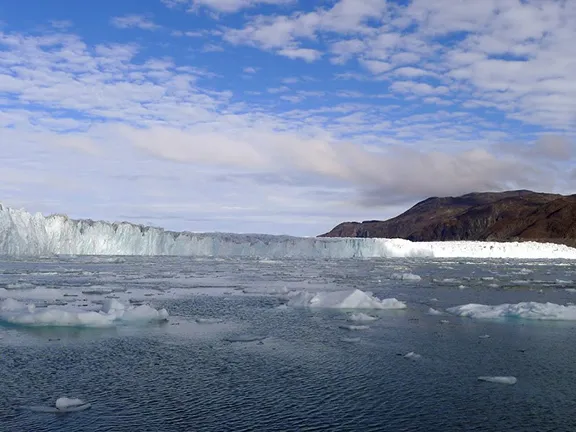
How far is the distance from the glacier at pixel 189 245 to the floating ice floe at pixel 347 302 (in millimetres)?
30314

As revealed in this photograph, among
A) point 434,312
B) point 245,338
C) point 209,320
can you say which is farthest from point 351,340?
point 434,312

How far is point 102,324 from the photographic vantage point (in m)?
11.1

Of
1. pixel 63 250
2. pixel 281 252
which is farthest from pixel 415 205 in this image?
pixel 63 250

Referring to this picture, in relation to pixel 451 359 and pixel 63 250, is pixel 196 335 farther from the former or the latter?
pixel 63 250

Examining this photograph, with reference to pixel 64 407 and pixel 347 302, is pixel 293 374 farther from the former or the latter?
pixel 347 302

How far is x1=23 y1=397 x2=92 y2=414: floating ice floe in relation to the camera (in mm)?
5969

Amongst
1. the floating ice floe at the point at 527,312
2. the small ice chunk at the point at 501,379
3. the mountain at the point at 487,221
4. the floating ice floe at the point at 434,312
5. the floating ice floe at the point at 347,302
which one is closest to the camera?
the small ice chunk at the point at 501,379

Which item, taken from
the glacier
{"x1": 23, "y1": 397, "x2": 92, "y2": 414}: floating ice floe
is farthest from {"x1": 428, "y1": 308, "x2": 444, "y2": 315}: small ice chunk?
the glacier

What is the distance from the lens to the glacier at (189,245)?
137 feet

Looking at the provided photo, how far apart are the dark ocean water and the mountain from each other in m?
93.9

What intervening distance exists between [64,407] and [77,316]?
5.34 metres

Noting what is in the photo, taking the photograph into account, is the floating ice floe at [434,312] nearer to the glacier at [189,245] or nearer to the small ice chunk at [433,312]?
the small ice chunk at [433,312]

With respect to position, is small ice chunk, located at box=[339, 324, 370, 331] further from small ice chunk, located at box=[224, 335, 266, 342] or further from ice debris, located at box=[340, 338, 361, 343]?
small ice chunk, located at box=[224, 335, 266, 342]

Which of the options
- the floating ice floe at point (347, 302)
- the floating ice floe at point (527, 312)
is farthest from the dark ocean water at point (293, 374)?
the floating ice floe at point (347, 302)
